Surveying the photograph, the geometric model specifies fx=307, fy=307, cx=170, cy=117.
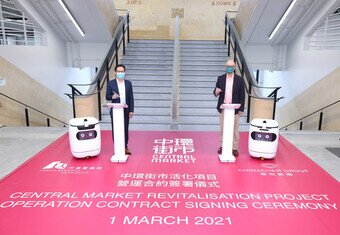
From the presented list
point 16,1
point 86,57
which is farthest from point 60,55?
point 16,1

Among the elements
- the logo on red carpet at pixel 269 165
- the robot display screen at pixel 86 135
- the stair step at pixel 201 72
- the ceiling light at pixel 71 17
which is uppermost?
the ceiling light at pixel 71 17

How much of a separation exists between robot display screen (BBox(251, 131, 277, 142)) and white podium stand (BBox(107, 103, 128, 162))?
1.99 m

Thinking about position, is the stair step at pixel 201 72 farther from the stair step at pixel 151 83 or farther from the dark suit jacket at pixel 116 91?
the dark suit jacket at pixel 116 91

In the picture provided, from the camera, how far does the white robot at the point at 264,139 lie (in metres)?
4.59

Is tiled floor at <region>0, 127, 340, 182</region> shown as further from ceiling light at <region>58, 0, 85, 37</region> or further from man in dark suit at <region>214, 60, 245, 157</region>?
ceiling light at <region>58, 0, 85, 37</region>

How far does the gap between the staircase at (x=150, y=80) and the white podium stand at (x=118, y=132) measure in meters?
1.85

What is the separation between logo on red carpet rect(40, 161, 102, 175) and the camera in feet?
13.9

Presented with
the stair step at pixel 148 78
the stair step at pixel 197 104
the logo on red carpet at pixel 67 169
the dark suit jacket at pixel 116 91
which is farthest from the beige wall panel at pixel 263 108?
the logo on red carpet at pixel 67 169

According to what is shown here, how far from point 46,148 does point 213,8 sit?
8.53m

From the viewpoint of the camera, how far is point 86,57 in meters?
9.66

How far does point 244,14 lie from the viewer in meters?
8.41

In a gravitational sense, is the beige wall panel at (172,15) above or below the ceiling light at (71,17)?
above

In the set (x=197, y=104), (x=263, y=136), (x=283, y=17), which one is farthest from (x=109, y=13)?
(x=263, y=136)

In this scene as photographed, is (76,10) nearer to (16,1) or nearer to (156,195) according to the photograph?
(16,1)
